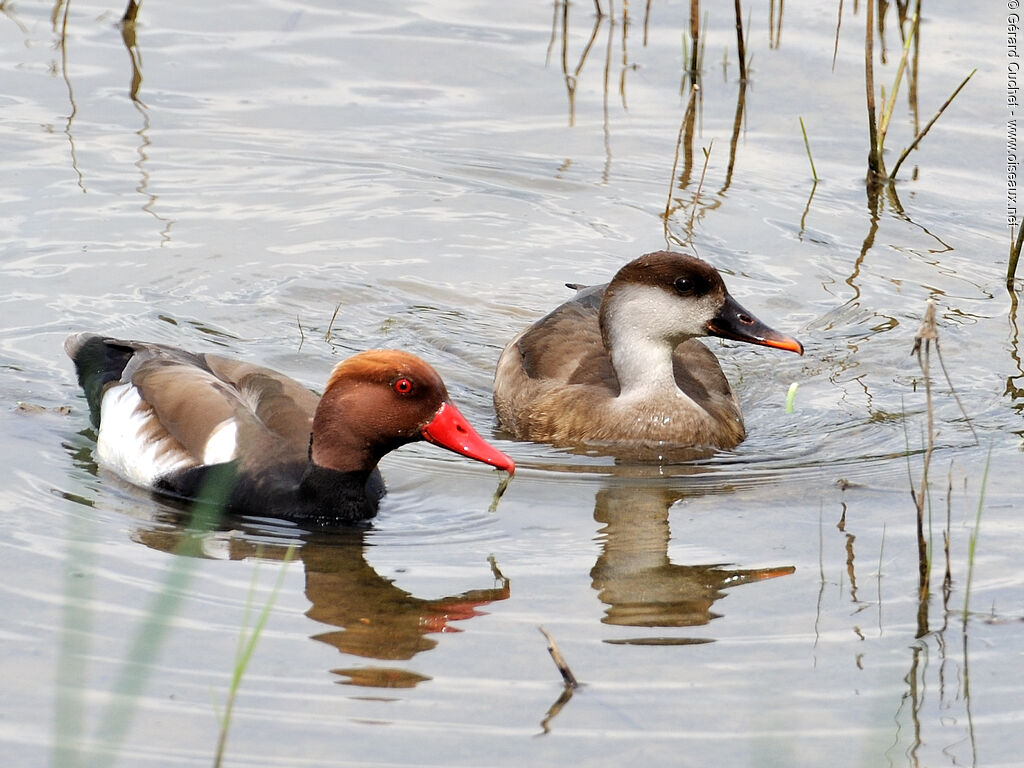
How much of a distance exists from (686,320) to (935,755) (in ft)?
12.2

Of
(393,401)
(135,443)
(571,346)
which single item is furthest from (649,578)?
(571,346)

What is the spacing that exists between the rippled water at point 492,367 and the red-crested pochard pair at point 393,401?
7.6 inches

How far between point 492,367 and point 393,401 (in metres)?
2.87

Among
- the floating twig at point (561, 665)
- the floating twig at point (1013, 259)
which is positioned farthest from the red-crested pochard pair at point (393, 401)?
the floating twig at point (1013, 259)

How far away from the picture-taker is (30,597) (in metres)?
5.86

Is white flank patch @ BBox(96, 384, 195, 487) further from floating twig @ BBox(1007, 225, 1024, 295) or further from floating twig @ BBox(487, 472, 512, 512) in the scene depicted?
floating twig @ BBox(1007, 225, 1024, 295)

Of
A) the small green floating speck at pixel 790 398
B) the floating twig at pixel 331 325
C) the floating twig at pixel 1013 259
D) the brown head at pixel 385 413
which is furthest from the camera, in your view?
the floating twig at pixel 1013 259

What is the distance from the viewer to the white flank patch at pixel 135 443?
23.8 feet

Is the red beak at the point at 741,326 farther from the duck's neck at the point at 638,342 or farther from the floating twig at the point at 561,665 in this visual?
the floating twig at the point at 561,665

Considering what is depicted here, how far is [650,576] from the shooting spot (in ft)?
21.0

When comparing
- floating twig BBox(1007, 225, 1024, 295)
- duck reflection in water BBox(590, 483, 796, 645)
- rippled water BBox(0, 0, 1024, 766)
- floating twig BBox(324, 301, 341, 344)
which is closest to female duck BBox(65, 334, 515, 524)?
rippled water BBox(0, 0, 1024, 766)

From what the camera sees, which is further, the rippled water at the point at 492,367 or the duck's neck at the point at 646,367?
the duck's neck at the point at 646,367

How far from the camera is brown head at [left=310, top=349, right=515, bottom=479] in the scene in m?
6.70

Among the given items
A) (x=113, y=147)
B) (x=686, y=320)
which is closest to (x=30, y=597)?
(x=686, y=320)
